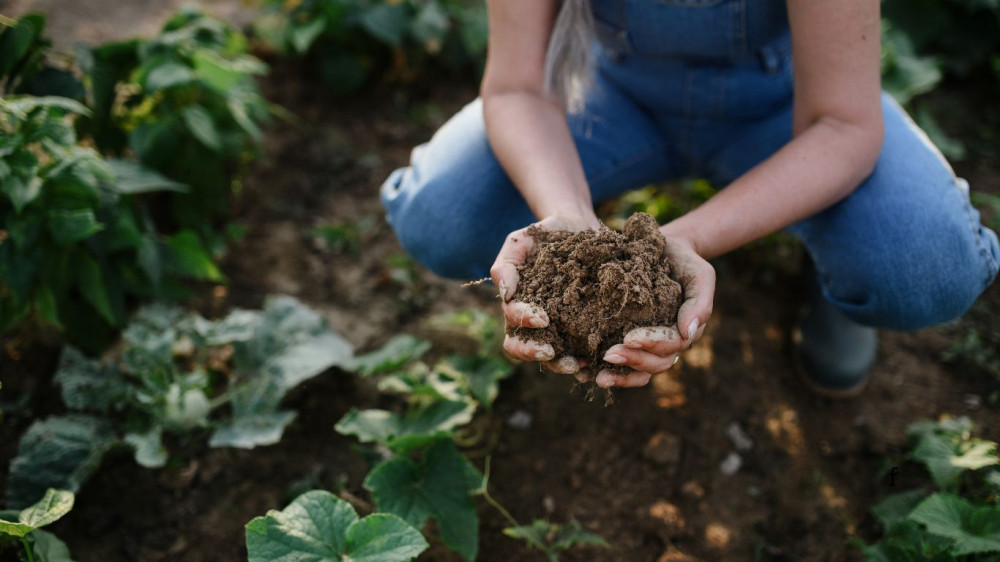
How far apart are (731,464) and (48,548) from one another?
1.79 m

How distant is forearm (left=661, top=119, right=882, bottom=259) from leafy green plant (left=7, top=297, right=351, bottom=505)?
1.14 metres

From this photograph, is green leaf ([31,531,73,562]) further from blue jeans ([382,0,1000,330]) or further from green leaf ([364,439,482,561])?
blue jeans ([382,0,1000,330])

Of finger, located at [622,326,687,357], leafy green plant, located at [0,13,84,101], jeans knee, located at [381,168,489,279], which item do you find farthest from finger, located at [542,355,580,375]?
leafy green plant, located at [0,13,84,101]

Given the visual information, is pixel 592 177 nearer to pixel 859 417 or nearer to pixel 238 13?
pixel 859 417

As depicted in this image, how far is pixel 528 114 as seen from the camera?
1.90 meters

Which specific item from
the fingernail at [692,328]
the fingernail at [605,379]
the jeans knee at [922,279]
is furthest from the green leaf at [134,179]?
the jeans knee at [922,279]

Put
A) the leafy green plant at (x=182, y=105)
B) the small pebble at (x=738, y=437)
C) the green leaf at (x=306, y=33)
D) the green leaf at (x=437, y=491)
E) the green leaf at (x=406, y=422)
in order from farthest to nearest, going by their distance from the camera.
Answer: the green leaf at (x=306, y=33)
the leafy green plant at (x=182, y=105)
the small pebble at (x=738, y=437)
the green leaf at (x=406, y=422)
the green leaf at (x=437, y=491)

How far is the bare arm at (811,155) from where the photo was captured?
1.62 metres

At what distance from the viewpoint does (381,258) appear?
2.83 m

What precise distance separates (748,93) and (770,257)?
89 cm

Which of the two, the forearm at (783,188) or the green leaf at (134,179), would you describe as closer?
the forearm at (783,188)

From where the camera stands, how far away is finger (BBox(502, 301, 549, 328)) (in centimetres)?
143

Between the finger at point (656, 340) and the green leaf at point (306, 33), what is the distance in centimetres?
228

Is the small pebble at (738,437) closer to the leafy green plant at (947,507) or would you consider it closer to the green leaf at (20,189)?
the leafy green plant at (947,507)
